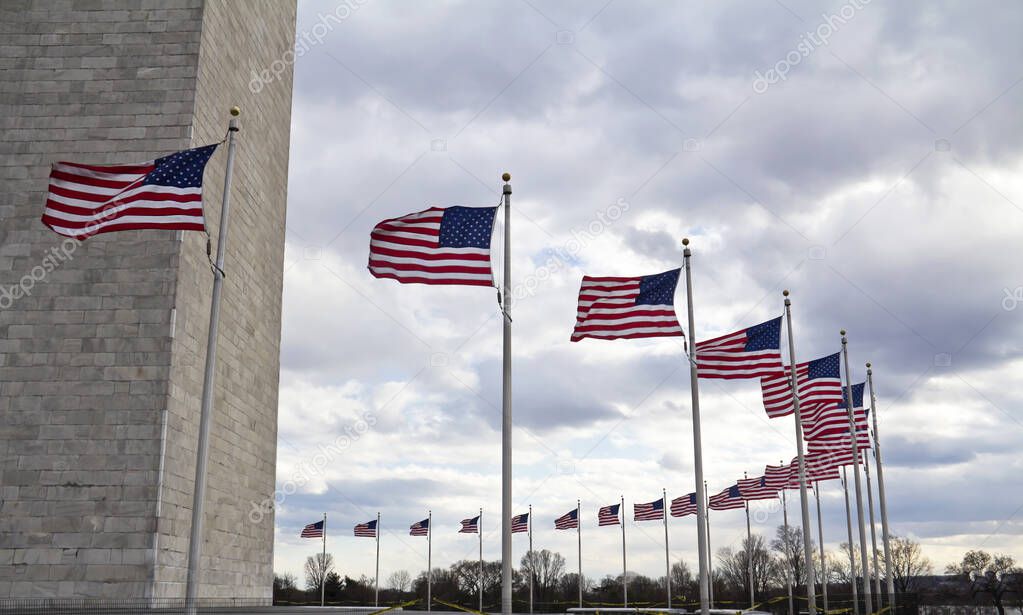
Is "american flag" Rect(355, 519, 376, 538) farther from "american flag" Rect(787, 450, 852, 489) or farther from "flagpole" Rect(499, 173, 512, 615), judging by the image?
"flagpole" Rect(499, 173, 512, 615)

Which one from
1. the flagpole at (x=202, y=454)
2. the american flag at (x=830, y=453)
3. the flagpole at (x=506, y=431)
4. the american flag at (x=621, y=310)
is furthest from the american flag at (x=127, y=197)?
the american flag at (x=830, y=453)

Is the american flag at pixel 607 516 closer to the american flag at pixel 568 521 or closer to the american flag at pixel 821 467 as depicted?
the american flag at pixel 568 521

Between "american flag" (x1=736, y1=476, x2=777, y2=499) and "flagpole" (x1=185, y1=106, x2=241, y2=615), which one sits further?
"american flag" (x1=736, y1=476, x2=777, y2=499)

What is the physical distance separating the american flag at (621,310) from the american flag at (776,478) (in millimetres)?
25631

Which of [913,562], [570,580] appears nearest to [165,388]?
[570,580]

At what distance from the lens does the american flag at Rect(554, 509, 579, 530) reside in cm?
5691

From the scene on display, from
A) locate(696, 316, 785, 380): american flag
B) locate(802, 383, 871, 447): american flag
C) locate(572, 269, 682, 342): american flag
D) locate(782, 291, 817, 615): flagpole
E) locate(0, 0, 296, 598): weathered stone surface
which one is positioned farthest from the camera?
locate(802, 383, 871, 447): american flag

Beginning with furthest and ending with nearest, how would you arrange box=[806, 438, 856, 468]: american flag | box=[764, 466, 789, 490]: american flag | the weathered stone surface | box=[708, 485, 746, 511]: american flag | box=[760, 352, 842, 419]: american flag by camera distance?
box=[708, 485, 746, 511]: american flag < box=[764, 466, 789, 490]: american flag < box=[806, 438, 856, 468]: american flag < box=[760, 352, 842, 419]: american flag < the weathered stone surface

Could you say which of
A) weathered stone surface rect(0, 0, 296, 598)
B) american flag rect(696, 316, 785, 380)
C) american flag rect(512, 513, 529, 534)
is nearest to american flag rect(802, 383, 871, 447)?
american flag rect(696, 316, 785, 380)

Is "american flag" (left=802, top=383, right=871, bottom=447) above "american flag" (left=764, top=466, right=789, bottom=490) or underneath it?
above

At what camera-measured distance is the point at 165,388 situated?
83.7ft

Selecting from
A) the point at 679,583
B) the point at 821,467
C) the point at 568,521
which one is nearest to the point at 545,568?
the point at 679,583

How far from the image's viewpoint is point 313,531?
57.1m

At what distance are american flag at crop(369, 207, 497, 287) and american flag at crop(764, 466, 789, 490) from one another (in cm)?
2951
